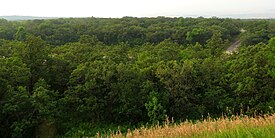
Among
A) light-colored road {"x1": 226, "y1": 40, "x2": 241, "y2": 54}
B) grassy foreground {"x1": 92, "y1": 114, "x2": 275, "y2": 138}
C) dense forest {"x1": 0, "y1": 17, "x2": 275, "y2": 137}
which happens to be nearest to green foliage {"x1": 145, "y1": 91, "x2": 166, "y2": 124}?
dense forest {"x1": 0, "y1": 17, "x2": 275, "y2": 137}

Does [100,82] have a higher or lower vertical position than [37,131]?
higher

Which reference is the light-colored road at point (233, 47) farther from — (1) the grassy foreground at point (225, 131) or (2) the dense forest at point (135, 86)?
(1) the grassy foreground at point (225, 131)

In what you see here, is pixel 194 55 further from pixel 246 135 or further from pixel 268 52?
pixel 246 135

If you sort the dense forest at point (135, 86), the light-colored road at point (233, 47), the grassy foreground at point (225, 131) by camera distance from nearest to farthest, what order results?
the grassy foreground at point (225, 131) < the dense forest at point (135, 86) < the light-colored road at point (233, 47)

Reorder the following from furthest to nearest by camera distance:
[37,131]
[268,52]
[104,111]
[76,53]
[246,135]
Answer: [76,53] → [104,111] → [268,52] → [37,131] → [246,135]

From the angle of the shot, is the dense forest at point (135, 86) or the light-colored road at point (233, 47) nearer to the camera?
the dense forest at point (135, 86)

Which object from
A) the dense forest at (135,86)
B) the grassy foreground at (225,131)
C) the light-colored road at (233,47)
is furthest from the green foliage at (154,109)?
the light-colored road at (233,47)

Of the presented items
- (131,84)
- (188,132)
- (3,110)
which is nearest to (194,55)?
(131,84)

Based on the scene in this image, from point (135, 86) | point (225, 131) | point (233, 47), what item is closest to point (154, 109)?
point (135, 86)

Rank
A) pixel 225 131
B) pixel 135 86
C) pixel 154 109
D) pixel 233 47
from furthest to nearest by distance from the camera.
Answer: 1. pixel 233 47
2. pixel 135 86
3. pixel 154 109
4. pixel 225 131

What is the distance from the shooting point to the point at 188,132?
5219mm

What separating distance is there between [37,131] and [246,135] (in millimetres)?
18309

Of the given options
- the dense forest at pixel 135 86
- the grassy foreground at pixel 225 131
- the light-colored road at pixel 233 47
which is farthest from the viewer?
the light-colored road at pixel 233 47

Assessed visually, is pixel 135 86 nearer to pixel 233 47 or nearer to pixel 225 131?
pixel 225 131
